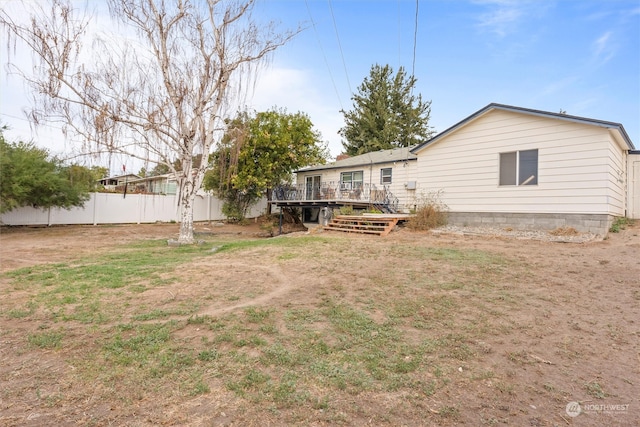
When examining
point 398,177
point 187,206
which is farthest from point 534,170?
point 187,206

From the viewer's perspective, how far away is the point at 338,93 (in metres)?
12.9

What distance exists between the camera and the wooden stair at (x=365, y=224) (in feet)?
39.6

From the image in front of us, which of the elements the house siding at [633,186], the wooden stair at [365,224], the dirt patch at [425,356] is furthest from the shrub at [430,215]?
the house siding at [633,186]

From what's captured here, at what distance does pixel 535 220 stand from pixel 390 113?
24.0 metres

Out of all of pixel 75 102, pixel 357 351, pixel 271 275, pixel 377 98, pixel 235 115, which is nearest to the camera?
pixel 357 351

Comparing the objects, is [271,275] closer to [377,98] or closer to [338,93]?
[338,93]

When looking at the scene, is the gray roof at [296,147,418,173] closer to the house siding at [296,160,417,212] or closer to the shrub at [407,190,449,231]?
the house siding at [296,160,417,212]

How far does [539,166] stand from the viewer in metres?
10.8

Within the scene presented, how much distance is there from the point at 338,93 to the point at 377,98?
2143 centimetres

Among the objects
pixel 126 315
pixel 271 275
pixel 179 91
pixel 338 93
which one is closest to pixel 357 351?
pixel 126 315

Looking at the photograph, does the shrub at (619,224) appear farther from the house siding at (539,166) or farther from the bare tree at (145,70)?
the bare tree at (145,70)

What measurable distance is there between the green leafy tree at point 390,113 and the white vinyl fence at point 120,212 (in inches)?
585

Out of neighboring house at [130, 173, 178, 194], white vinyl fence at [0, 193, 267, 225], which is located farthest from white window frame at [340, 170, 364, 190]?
neighboring house at [130, 173, 178, 194]

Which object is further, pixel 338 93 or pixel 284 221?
pixel 284 221
